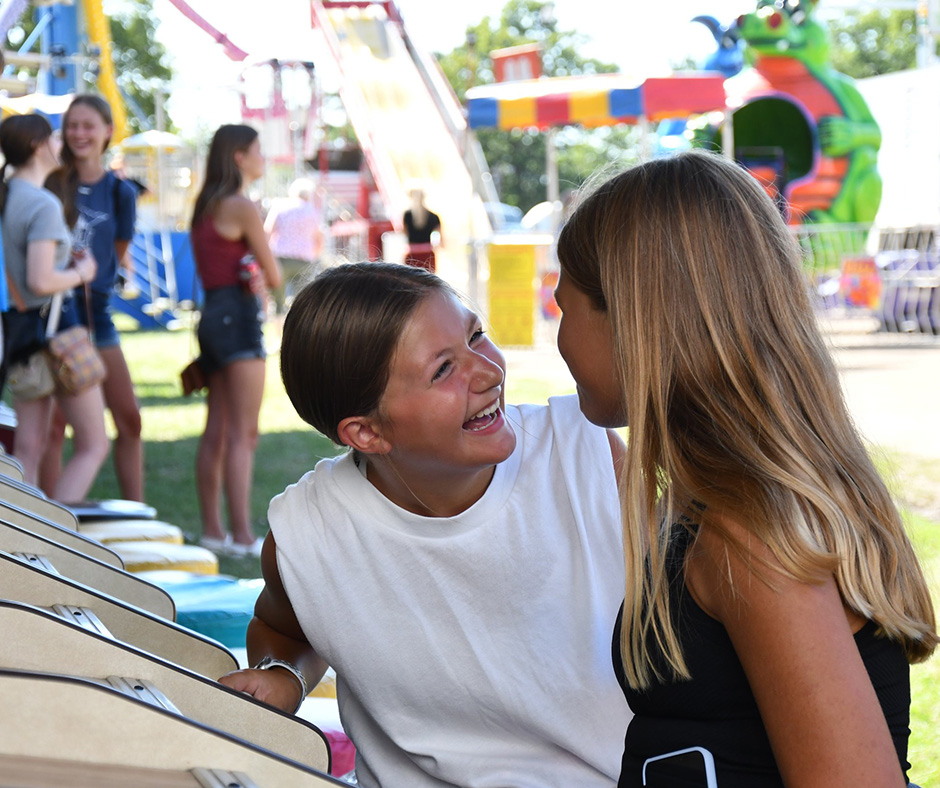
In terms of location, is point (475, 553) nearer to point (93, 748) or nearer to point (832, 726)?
point (832, 726)

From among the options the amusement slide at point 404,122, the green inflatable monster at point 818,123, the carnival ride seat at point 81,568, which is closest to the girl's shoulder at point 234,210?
the carnival ride seat at point 81,568

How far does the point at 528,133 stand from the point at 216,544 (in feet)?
151

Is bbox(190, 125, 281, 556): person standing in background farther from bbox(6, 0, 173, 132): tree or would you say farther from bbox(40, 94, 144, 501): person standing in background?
bbox(6, 0, 173, 132): tree

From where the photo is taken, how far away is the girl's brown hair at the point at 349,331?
1739 millimetres

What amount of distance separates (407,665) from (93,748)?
0.74 meters

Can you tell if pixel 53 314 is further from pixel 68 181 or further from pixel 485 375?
pixel 485 375

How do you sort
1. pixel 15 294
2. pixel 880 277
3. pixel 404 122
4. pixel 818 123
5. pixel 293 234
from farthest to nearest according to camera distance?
pixel 404 122, pixel 818 123, pixel 293 234, pixel 880 277, pixel 15 294

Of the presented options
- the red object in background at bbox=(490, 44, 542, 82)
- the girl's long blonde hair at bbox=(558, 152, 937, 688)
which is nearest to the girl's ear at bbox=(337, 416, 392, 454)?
the girl's long blonde hair at bbox=(558, 152, 937, 688)

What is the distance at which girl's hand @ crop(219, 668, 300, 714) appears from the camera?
66.1 inches

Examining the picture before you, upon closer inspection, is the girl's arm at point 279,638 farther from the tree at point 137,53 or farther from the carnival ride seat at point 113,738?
the tree at point 137,53

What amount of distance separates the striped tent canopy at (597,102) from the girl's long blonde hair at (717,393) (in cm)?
1082

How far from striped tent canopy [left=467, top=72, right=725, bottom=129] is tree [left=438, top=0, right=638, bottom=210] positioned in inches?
1356

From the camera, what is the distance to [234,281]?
4785 mm

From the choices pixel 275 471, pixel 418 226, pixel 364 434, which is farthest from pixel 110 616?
pixel 418 226
